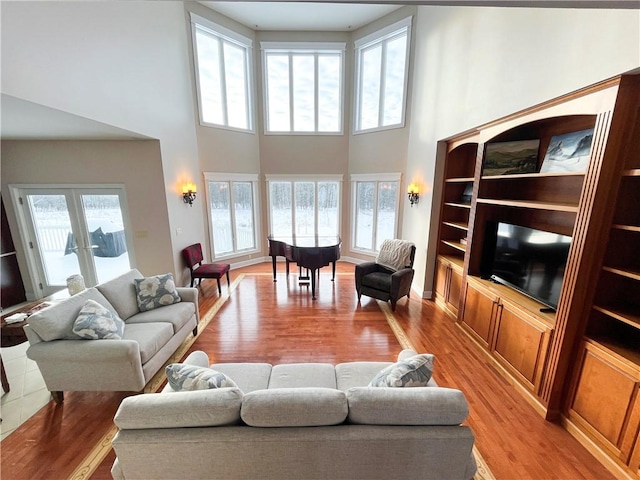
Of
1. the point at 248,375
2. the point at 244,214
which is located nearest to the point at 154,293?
the point at 248,375

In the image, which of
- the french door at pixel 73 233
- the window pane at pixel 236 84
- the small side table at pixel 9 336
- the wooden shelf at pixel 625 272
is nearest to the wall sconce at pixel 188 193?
the french door at pixel 73 233

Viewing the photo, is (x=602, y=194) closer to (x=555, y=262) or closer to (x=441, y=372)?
(x=555, y=262)

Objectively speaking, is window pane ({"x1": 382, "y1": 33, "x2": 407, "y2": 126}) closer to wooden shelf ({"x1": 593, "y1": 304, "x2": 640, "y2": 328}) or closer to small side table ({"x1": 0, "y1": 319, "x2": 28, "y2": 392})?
wooden shelf ({"x1": 593, "y1": 304, "x2": 640, "y2": 328})

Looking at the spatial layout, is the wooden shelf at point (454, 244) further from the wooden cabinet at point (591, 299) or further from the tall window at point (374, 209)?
the tall window at point (374, 209)

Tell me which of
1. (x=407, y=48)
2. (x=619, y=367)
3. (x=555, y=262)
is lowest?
(x=619, y=367)

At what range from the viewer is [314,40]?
6113 millimetres

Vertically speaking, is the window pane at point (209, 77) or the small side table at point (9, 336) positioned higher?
the window pane at point (209, 77)

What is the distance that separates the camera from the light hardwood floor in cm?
197

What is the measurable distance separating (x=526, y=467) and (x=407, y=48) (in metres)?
6.59

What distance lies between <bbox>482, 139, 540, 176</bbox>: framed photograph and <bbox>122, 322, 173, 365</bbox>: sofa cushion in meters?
4.21

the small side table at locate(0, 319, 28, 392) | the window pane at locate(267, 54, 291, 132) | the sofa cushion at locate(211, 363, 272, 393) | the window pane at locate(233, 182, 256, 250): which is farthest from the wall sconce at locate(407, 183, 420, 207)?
the small side table at locate(0, 319, 28, 392)

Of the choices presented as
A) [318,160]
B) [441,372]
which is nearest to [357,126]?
[318,160]

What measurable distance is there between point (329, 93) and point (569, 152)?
527 cm

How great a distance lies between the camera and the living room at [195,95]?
220cm
